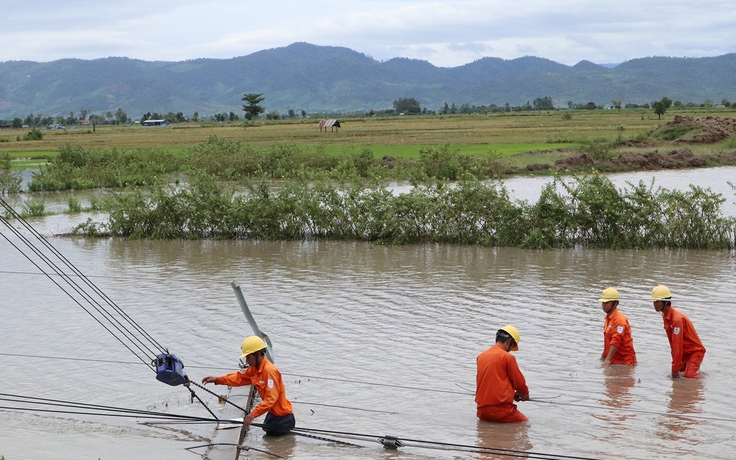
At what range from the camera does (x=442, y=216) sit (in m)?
18.5

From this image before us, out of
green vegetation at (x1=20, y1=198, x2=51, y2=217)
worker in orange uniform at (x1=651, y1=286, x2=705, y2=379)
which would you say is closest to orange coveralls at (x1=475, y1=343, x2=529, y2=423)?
worker in orange uniform at (x1=651, y1=286, x2=705, y2=379)

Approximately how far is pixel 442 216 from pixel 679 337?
10.0 m

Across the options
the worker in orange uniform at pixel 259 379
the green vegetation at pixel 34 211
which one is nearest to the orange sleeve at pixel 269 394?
the worker in orange uniform at pixel 259 379

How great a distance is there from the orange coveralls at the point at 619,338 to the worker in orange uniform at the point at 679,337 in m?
0.47

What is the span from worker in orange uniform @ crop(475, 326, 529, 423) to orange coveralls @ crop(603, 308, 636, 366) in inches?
71.9

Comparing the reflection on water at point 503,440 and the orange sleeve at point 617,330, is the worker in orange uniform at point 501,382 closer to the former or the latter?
the reflection on water at point 503,440

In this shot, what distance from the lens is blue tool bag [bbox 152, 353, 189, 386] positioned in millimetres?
7172

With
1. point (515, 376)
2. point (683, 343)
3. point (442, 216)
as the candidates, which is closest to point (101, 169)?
point (442, 216)

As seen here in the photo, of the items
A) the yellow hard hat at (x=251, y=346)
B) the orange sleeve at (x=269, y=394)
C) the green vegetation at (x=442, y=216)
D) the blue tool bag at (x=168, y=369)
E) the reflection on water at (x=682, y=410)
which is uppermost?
the green vegetation at (x=442, y=216)

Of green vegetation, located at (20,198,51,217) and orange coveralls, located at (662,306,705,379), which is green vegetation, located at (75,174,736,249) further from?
orange coveralls, located at (662,306,705,379)

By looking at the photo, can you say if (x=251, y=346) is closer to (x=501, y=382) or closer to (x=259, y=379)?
(x=259, y=379)

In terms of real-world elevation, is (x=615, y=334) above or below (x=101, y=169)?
below

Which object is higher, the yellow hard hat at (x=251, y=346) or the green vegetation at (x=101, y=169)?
the green vegetation at (x=101, y=169)

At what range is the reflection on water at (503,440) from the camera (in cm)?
731
